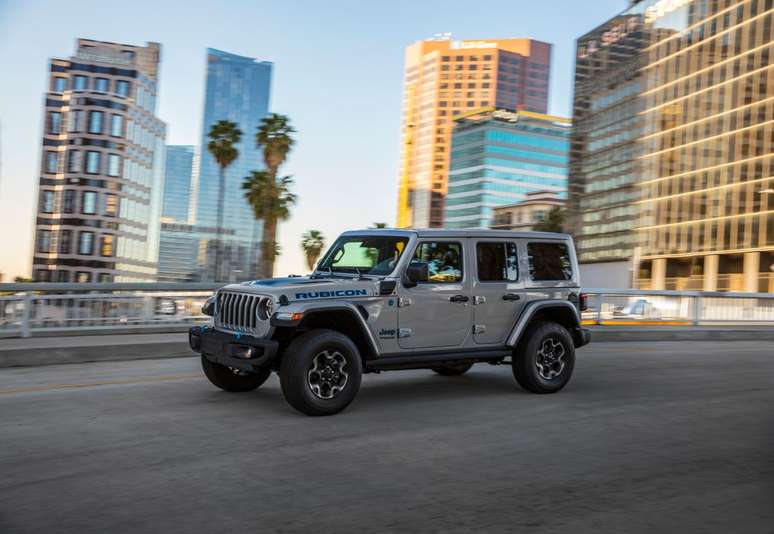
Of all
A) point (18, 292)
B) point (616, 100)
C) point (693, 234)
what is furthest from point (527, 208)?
point (18, 292)

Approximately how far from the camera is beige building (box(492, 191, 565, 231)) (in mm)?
159625

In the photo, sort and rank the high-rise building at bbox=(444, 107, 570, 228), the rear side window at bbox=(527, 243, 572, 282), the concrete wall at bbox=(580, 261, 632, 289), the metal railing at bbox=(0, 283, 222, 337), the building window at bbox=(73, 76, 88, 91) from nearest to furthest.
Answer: the rear side window at bbox=(527, 243, 572, 282), the metal railing at bbox=(0, 283, 222, 337), the concrete wall at bbox=(580, 261, 632, 289), the building window at bbox=(73, 76, 88, 91), the high-rise building at bbox=(444, 107, 570, 228)

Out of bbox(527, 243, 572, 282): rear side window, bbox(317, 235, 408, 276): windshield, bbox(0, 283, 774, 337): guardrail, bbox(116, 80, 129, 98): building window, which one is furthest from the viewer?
bbox(116, 80, 129, 98): building window

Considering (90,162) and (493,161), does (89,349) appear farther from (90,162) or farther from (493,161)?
(493,161)

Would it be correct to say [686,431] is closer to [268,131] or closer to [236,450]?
[236,450]

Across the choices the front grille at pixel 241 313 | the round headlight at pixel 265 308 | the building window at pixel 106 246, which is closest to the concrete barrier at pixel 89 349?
the front grille at pixel 241 313

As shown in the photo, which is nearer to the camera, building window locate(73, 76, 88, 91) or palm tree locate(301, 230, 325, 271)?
palm tree locate(301, 230, 325, 271)

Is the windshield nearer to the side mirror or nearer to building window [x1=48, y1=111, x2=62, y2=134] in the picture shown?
the side mirror

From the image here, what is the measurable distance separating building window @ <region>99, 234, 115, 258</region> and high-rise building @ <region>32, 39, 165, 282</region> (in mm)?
174

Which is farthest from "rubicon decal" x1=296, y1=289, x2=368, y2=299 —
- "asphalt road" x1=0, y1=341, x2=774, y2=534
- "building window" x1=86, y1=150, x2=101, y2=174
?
"building window" x1=86, y1=150, x2=101, y2=174

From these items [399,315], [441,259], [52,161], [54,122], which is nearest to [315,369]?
[399,315]

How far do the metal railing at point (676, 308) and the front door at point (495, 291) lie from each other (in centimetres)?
976

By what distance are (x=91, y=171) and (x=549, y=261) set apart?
449 feet

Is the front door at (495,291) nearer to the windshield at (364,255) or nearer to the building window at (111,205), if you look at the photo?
the windshield at (364,255)
